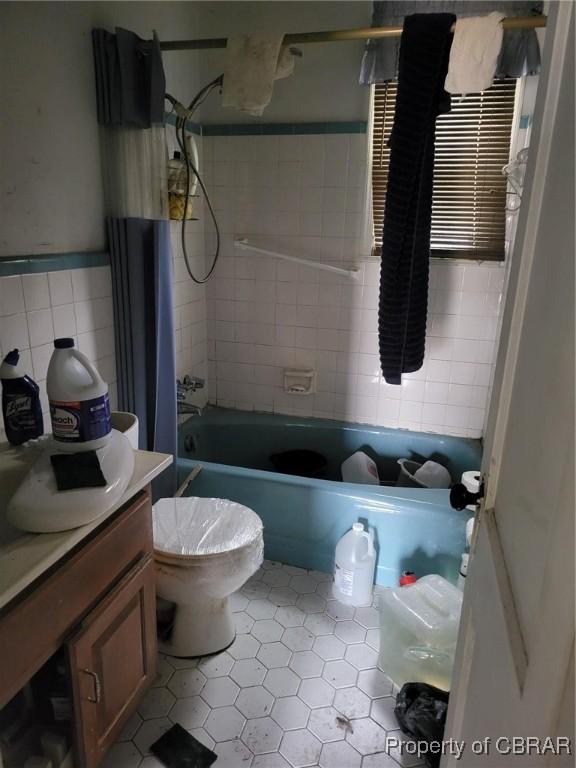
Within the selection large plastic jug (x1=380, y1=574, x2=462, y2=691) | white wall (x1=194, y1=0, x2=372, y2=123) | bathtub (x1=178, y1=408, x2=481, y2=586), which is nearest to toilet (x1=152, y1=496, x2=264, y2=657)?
bathtub (x1=178, y1=408, x2=481, y2=586)

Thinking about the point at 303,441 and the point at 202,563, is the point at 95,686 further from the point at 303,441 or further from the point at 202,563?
the point at 303,441

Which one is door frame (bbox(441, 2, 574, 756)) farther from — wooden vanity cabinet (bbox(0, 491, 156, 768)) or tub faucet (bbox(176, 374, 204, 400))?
tub faucet (bbox(176, 374, 204, 400))

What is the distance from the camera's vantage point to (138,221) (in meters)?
1.86

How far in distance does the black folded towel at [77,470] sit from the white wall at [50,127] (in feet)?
2.40

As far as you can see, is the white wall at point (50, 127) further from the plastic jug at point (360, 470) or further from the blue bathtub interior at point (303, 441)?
the plastic jug at point (360, 470)

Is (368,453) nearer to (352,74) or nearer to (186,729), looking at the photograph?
(186,729)

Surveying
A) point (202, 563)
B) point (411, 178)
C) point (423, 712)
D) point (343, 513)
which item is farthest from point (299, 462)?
point (411, 178)

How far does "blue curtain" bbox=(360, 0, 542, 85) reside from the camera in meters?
2.08

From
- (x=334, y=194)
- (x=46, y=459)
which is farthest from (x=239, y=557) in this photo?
(x=334, y=194)

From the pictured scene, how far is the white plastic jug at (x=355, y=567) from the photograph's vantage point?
6.36 ft

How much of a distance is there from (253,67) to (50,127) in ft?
2.32

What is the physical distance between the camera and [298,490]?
2.09 m

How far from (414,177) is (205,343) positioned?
1.53 metres

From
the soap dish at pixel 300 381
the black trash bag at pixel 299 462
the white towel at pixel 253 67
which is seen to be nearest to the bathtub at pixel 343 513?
the black trash bag at pixel 299 462
